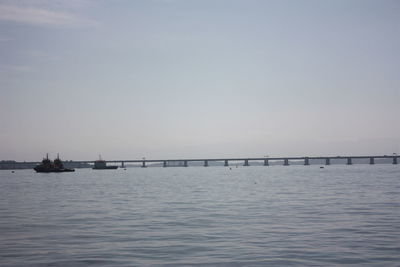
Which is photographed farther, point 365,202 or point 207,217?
point 365,202

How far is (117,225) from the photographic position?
3084cm

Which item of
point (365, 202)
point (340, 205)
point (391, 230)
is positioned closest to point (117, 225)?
point (391, 230)

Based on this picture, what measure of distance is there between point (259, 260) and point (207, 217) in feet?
52.4

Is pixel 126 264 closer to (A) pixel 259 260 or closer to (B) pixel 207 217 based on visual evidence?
(A) pixel 259 260

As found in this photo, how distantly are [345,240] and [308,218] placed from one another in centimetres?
966

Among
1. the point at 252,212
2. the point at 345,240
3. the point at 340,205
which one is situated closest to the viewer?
the point at 345,240

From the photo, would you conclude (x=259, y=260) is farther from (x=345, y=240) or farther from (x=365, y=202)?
(x=365, y=202)

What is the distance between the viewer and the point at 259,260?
18.8m

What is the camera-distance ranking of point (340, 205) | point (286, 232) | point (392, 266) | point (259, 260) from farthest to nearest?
point (340, 205) → point (286, 232) → point (259, 260) → point (392, 266)

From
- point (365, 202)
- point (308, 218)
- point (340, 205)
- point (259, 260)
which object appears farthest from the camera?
point (365, 202)

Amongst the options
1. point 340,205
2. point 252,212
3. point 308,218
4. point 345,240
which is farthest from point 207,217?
point 340,205

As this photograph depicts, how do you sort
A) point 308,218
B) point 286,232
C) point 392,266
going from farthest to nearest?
point 308,218, point 286,232, point 392,266

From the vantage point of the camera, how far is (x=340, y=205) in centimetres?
4341

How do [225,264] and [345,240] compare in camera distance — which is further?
[345,240]
